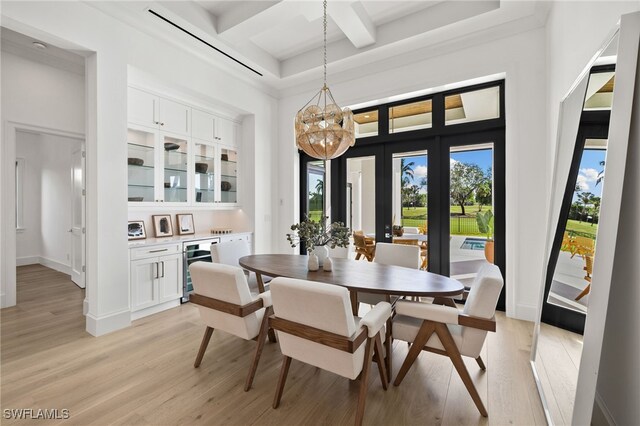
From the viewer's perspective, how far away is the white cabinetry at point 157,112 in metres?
3.60

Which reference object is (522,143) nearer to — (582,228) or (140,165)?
(582,228)

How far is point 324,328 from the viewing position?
162 cm

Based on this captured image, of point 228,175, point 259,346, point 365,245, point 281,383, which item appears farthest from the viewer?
point 228,175

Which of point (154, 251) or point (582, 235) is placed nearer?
point (582, 235)

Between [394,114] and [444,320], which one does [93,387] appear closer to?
[444,320]

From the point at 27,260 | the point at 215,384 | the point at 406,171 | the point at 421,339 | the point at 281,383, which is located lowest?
the point at 27,260

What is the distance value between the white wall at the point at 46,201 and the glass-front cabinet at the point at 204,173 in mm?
2724

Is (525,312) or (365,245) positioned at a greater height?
(365,245)

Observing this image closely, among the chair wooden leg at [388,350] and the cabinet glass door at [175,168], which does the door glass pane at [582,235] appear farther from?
the cabinet glass door at [175,168]

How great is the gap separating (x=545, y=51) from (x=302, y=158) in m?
3.56

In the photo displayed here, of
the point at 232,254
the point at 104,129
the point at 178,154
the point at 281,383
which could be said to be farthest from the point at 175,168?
the point at 281,383

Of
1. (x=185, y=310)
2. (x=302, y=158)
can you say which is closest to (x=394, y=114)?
(x=302, y=158)

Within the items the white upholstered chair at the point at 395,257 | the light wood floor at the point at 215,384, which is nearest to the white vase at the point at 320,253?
the white upholstered chair at the point at 395,257

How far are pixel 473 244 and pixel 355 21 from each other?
10.1 feet
